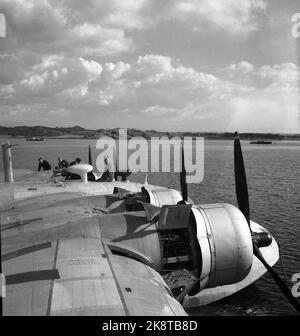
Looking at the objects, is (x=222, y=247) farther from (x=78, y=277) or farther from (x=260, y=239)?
(x=78, y=277)

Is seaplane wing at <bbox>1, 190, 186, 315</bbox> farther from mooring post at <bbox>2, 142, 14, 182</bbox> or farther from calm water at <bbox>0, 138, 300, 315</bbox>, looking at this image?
mooring post at <bbox>2, 142, 14, 182</bbox>

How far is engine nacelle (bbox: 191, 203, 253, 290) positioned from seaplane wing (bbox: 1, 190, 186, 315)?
7.34 ft

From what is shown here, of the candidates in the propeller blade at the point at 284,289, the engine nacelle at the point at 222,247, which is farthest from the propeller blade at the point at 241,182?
the engine nacelle at the point at 222,247

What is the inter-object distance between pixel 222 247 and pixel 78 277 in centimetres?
556

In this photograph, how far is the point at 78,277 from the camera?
9492 millimetres

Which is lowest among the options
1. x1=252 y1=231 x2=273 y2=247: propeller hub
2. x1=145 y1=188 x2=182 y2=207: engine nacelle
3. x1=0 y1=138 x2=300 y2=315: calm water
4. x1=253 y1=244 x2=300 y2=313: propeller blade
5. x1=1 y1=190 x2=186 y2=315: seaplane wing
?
x1=0 y1=138 x2=300 y2=315: calm water

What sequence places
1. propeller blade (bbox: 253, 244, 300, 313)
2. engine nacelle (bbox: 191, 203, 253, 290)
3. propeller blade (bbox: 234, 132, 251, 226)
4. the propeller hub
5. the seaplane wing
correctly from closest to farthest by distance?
the seaplane wing
propeller blade (bbox: 253, 244, 300, 313)
engine nacelle (bbox: 191, 203, 253, 290)
the propeller hub
propeller blade (bbox: 234, 132, 251, 226)

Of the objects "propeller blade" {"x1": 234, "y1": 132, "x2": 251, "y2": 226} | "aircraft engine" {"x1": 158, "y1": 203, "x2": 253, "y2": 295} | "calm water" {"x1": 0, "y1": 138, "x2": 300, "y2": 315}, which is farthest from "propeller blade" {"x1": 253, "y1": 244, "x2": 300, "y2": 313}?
"calm water" {"x1": 0, "y1": 138, "x2": 300, "y2": 315}

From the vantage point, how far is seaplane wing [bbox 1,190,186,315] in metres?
8.19

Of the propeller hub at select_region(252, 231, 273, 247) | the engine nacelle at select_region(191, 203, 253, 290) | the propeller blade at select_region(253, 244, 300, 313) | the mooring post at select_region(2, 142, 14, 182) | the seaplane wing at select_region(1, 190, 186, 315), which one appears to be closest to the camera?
the seaplane wing at select_region(1, 190, 186, 315)

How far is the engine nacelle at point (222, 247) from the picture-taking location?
41.9 ft

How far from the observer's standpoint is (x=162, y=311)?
845 cm

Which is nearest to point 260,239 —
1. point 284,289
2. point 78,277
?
point 284,289
